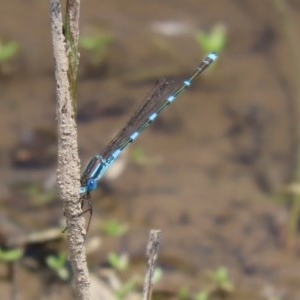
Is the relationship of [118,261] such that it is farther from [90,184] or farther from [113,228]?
[90,184]

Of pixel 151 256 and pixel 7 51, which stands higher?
pixel 7 51

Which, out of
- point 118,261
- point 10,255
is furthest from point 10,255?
point 118,261

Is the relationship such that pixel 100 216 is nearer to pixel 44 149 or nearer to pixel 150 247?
pixel 44 149

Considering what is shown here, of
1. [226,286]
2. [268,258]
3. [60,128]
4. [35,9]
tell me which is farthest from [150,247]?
[35,9]

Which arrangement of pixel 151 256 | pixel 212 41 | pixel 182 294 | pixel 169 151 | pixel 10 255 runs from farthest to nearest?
pixel 212 41 → pixel 169 151 → pixel 182 294 → pixel 10 255 → pixel 151 256

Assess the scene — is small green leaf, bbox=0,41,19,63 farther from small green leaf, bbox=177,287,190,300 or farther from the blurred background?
small green leaf, bbox=177,287,190,300

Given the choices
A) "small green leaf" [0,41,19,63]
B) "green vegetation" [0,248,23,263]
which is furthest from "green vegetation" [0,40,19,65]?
"green vegetation" [0,248,23,263]
